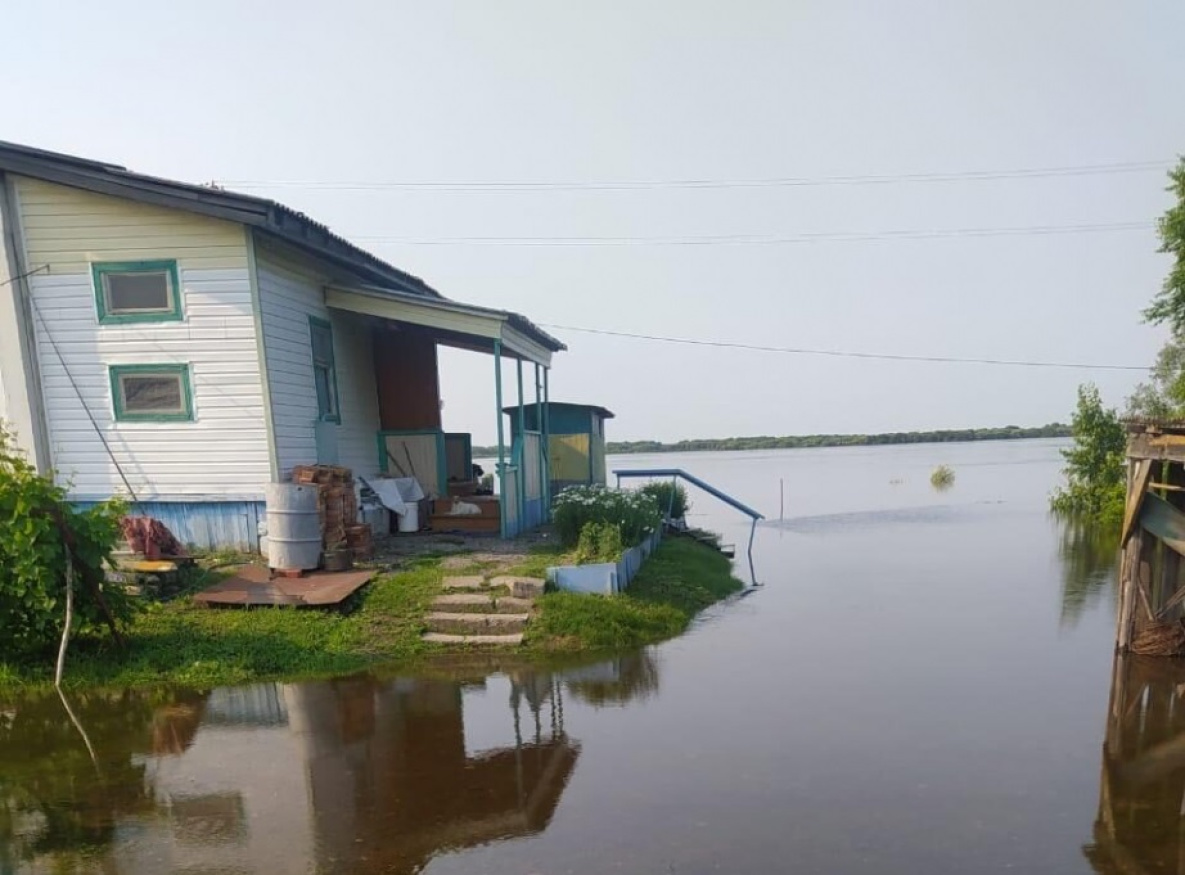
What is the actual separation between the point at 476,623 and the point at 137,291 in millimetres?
6786

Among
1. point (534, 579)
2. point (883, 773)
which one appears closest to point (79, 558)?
point (534, 579)

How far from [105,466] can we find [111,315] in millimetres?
2136

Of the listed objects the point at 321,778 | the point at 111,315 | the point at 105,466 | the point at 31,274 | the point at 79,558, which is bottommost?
the point at 321,778

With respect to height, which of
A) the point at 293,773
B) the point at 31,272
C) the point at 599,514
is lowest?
the point at 293,773

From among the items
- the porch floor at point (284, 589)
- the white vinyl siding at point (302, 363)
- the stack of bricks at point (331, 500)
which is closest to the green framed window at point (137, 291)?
the white vinyl siding at point (302, 363)

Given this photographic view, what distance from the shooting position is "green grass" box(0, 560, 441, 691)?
729 cm

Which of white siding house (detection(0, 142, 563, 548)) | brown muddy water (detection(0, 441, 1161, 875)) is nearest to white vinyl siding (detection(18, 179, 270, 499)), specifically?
white siding house (detection(0, 142, 563, 548))

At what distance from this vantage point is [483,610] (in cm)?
862

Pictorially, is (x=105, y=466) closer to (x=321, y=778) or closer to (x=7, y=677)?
(x=7, y=677)

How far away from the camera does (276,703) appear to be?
22.2ft

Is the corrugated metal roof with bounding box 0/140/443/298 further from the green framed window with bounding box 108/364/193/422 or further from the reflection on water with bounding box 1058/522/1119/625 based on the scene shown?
the reflection on water with bounding box 1058/522/1119/625

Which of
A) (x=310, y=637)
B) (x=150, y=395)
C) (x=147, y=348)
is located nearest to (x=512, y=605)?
(x=310, y=637)

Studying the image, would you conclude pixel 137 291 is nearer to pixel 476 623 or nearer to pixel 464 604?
pixel 464 604

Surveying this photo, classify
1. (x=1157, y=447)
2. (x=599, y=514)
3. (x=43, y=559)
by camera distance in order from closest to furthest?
(x=43, y=559), (x=1157, y=447), (x=599, y=514)
